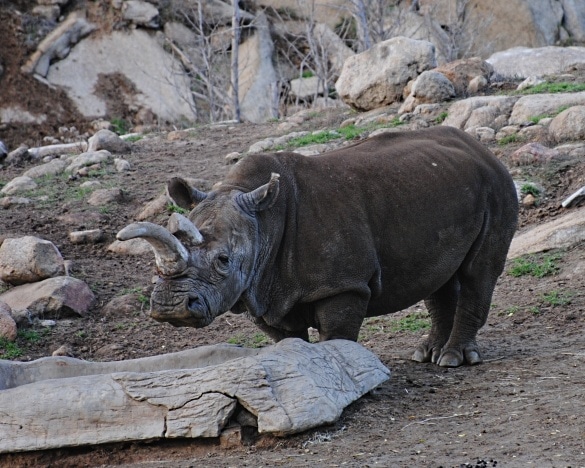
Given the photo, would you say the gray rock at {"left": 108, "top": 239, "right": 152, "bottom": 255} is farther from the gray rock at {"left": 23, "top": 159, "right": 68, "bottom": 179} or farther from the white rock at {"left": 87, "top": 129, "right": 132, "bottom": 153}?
the white rock at {"left": 87, "top": 129, "right": 132, "bottom": 153}

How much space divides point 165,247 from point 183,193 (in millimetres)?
925

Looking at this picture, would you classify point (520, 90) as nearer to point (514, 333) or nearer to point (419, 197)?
point (514, 333)

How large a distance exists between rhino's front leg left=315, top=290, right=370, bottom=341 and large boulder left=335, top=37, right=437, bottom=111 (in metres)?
10.0

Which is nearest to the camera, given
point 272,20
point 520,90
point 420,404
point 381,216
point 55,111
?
point 420,404

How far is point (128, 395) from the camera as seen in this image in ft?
18.8

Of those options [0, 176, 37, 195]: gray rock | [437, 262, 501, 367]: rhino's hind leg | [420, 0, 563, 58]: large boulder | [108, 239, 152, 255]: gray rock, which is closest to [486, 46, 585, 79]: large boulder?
[420, 0, 563, 58]: large boulder

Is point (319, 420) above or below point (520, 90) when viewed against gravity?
above

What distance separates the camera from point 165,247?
19.6ft

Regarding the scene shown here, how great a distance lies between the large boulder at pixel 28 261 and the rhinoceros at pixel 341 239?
383 centimetres

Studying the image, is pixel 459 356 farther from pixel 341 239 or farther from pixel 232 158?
pixel 232 158

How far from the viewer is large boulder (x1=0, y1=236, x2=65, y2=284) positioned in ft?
34.0

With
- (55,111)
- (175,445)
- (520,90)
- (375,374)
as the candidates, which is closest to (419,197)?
(375,374)

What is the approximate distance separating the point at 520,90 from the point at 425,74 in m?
1.40

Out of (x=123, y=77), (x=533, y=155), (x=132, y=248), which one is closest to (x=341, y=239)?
(x=132, y=248)
